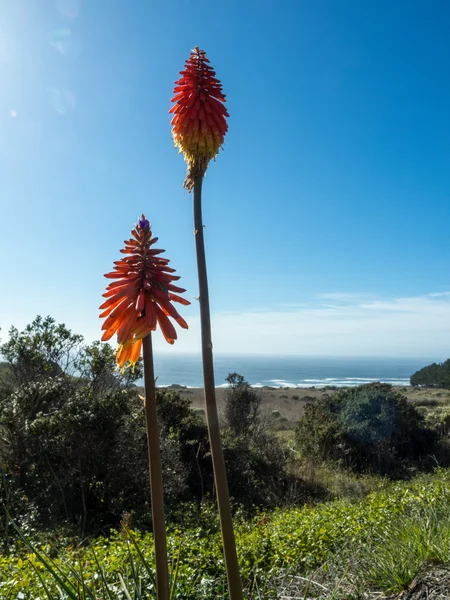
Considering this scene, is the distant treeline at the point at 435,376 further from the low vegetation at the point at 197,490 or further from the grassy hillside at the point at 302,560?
the grassy hillside at the point at 302,560

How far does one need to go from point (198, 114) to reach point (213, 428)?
1.74 meters

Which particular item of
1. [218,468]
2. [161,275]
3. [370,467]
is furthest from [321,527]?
[370,467]

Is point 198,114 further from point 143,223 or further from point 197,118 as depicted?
point 143,223

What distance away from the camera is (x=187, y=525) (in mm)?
7316

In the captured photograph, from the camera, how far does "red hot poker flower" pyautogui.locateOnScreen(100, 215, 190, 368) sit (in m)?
2.01

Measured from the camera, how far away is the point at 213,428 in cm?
185

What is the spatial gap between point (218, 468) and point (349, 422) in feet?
48.5

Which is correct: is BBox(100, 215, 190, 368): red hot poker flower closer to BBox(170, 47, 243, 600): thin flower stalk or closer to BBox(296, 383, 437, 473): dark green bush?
BBox(170, 47, 243, 600): thin flower stalk

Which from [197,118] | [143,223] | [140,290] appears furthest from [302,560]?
[197,118]

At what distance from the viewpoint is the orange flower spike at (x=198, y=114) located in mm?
2428

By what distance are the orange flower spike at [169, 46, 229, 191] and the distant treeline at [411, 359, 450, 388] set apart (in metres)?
41.5

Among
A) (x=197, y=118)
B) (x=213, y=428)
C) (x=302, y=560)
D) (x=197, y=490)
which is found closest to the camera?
(x=213, y=428)

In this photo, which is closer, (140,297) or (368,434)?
(140,297)

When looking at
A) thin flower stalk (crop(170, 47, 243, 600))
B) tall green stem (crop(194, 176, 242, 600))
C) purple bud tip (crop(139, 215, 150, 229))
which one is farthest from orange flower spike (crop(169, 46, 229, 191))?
tall green stem (crop(194, 176, 242, 600))
